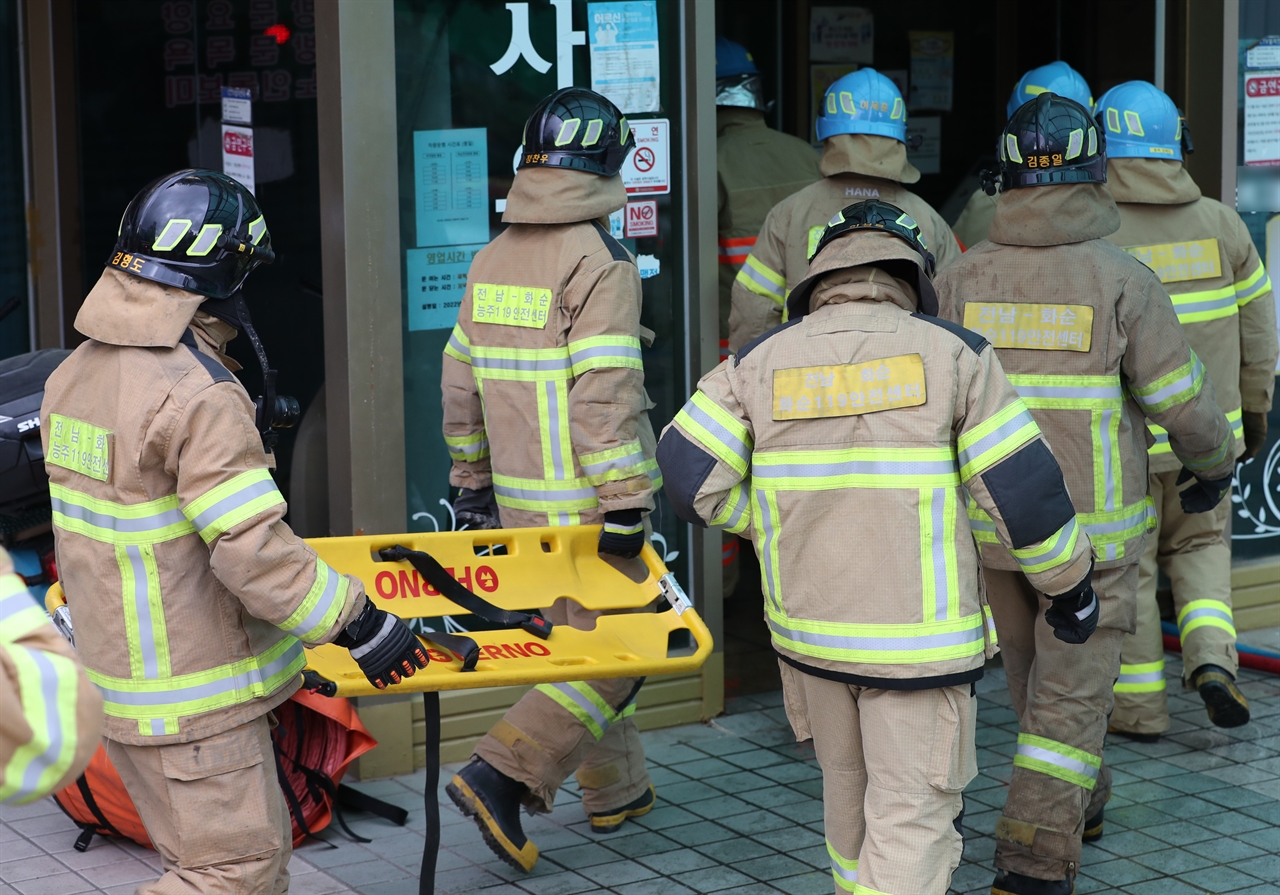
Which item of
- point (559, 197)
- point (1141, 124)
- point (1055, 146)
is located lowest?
point (559, 197)

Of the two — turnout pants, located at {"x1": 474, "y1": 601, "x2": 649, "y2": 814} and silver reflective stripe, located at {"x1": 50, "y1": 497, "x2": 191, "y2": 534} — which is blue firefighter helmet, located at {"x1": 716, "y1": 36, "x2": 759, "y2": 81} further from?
silver reflective stripe, located at {"x1": 50, "y1": 497, "x2": 191, "y2": 534}

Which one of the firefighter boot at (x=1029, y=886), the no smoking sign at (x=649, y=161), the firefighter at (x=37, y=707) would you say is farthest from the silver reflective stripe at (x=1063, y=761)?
the firefighter at (x=37, y=707)

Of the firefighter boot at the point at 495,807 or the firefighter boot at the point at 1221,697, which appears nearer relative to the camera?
the firefighter boot at the point at 495,807

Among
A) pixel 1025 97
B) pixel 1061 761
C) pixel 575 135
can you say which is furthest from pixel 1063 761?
pixel 1025 97

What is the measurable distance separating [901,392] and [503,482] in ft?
5.85

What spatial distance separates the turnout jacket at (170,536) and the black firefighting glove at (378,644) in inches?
1.6

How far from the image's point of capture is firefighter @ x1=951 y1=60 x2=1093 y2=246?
20.7 ft

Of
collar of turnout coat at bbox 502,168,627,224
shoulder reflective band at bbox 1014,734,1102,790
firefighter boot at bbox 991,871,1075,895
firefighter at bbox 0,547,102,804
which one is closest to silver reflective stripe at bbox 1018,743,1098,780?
shoulder reflective band at bbox 1014,734,1102,790

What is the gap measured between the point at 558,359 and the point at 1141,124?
2244 mm

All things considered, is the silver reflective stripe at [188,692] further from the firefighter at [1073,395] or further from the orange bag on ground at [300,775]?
the firefighter at [1073,395]

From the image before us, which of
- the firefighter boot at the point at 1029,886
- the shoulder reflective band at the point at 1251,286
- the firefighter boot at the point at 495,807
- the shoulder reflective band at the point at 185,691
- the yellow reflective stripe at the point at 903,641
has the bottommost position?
the firefighter boot at the point at 1029,886

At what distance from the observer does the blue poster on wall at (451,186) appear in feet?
17.5

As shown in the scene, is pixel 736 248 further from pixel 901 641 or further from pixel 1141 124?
pixel 901 641

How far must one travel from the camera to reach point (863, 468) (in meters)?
3.42
